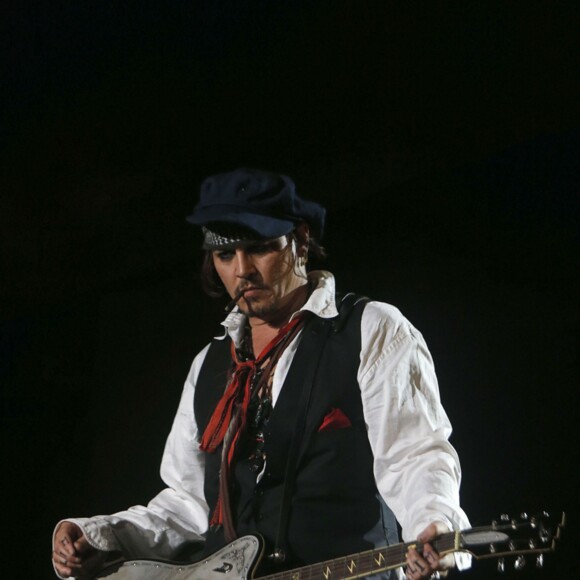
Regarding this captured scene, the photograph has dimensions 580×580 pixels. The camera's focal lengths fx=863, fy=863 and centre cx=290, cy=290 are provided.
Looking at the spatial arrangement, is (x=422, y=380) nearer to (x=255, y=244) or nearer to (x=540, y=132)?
(x=255, y=244)

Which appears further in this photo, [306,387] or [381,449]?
[306,387]

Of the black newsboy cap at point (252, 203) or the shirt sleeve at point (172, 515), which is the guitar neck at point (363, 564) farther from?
the black newsboy cap at point (252, 203)

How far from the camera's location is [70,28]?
8.53 feet

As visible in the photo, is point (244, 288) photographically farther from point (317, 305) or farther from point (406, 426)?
point (406, 426)

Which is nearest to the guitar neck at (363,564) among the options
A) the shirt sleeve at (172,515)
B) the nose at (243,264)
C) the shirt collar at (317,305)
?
the shirt sleeve at (172,515)

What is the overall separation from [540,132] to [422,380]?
772 mm

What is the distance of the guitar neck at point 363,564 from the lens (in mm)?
1520

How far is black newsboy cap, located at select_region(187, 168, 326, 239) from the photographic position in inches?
80.6

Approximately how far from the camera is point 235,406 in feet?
6.75

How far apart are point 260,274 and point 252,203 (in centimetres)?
17

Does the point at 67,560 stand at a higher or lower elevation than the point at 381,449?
lower

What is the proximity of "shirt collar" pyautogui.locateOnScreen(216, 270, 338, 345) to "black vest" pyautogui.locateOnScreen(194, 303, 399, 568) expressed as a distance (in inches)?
1.1

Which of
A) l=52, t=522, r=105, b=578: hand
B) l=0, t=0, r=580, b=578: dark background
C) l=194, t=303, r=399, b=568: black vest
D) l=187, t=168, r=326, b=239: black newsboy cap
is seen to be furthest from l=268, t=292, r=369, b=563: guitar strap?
l=52, t=522, r=105, b=578: hand

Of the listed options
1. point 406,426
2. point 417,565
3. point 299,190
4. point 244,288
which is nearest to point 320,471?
point 406,426
